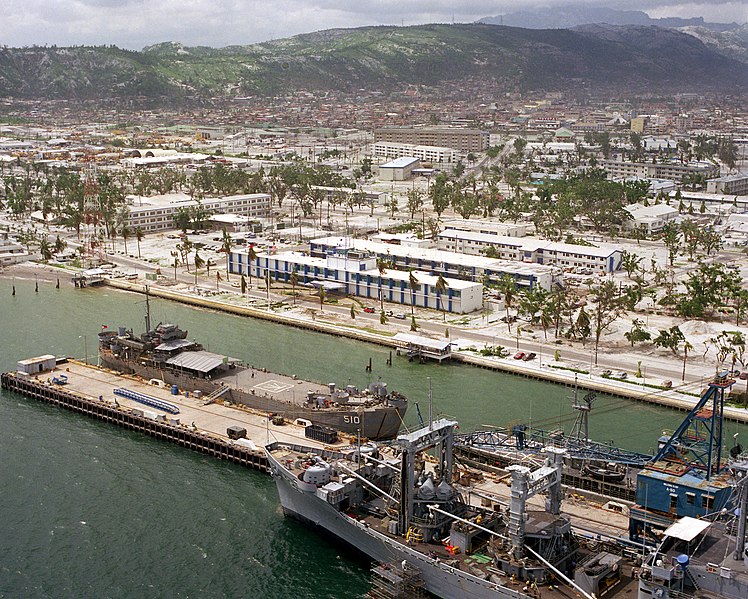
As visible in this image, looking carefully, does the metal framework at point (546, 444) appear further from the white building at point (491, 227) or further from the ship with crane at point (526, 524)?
the white building at point (491, 227)

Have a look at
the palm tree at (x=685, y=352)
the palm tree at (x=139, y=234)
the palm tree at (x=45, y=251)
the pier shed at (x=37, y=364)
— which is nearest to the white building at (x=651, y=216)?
the palm tree at (x=685, y=352)

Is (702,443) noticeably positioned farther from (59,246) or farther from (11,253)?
(11,253)

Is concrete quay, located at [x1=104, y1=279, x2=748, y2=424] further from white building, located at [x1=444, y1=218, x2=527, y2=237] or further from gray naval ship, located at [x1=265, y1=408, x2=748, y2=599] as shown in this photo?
white building, located at [x1=444, y1=218, x2=527, y2=237]

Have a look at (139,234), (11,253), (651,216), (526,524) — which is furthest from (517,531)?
(651,216)

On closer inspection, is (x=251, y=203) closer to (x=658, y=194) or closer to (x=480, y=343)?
(x=658, y=194)

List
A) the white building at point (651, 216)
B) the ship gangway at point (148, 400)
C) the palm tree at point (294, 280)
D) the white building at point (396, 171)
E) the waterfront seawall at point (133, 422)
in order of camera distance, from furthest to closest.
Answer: the white building at point (396, 171) → the white building at point (651, 216) → the palm tree at point (294, 280) → the ship gangway at point (148, 400) → the waterfront seawall at point (133, 422)

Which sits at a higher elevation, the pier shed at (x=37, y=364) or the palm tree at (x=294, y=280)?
the palm tree at (x=294, y=280)

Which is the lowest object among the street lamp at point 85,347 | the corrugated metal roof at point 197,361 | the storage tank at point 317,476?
the street lamp at point 85,347
